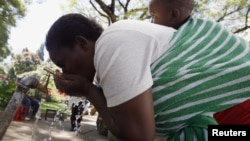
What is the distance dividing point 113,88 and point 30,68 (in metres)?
46.8

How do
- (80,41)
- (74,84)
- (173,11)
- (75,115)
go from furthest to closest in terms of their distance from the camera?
(75,115)
(173,11)
(80,41)
(74,84)

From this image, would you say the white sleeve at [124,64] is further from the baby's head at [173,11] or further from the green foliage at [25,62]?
the green foliage at [25,62]

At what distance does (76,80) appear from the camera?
124cm

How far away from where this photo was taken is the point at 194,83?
1117mm

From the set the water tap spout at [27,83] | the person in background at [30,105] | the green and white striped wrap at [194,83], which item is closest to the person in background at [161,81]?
the green and white striped wrap at [194,83]

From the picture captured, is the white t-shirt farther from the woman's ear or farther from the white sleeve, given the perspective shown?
the woman's ear

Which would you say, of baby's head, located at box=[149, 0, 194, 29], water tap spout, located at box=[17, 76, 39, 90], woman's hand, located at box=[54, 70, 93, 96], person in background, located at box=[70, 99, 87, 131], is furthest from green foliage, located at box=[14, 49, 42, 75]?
woman's hand, located at box=[54, 70, 93, 96]

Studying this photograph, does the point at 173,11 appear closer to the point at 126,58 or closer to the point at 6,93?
the point at 126,58

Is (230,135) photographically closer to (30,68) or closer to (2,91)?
(2,91)

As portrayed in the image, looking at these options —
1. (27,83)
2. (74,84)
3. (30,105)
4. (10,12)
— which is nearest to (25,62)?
(10,12)

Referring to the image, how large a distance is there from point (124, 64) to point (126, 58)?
0.02 metres

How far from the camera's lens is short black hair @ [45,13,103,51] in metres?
1.37

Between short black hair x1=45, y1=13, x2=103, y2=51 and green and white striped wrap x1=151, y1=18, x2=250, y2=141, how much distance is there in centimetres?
42

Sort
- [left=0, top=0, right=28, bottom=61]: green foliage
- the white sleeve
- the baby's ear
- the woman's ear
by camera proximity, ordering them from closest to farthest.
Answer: the white sleeve, the woman's ear, the baby's ear, [left=0, top=0, right=28, bottom=61]: green foliage
